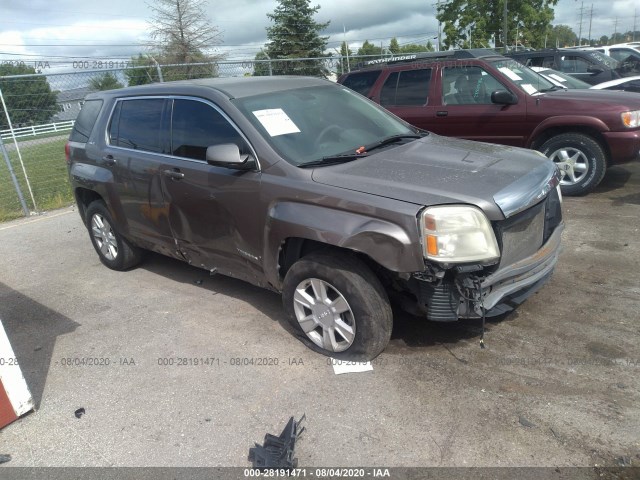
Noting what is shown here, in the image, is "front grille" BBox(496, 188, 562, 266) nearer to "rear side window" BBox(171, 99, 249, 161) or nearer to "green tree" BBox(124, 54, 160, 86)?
"rear side window" BBox(171, 99, 249, 161)

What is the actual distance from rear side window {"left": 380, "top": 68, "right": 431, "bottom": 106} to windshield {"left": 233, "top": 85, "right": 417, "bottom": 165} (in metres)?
3.24

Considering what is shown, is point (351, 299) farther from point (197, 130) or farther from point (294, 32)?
point (294, 32)

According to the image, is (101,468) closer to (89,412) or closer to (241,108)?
(89,412)

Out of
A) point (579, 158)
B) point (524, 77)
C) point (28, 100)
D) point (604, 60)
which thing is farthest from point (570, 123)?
point (28, 100)

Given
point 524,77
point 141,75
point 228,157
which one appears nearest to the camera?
point 228,157

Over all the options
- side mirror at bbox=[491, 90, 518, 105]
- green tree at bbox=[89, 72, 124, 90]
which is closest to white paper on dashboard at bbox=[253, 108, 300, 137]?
side mirror at bbox=[491, 90, 518, 105]

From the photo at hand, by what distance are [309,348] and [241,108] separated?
182 cm

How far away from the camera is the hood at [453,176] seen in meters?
3.04

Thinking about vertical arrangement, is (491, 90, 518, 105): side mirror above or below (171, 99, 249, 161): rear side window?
below

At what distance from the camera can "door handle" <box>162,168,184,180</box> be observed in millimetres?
4164

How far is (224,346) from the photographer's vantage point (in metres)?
3.89

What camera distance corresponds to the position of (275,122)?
381cm

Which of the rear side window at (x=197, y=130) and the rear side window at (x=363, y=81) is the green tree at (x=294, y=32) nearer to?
the rear side window at (x=363, y=81)

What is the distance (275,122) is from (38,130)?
9.69m
